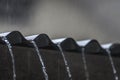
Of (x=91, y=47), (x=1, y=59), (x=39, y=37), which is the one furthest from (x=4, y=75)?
(x=91, y=47)

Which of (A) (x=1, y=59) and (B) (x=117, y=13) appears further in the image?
(B) (x=117, y=13)

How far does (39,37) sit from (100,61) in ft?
6.34

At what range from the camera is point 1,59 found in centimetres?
904

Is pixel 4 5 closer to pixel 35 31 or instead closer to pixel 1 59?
pixel 35 31

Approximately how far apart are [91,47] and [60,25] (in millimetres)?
2179

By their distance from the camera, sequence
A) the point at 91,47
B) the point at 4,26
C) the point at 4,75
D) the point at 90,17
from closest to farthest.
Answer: the point at 4,75 < the point at 91,47 < the point at 4,26 < the point at 90,17

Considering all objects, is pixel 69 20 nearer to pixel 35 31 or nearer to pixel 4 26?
pixel 35 31

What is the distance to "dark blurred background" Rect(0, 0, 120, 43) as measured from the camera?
11969mm

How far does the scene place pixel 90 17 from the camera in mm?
12484

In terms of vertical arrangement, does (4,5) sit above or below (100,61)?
above

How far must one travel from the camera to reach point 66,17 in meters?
12.4

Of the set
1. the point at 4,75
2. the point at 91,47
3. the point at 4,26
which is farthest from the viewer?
the point at 4,26

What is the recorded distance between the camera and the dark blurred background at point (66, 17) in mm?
11969

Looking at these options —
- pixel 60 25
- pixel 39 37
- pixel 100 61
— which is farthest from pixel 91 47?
pixel 60 25
